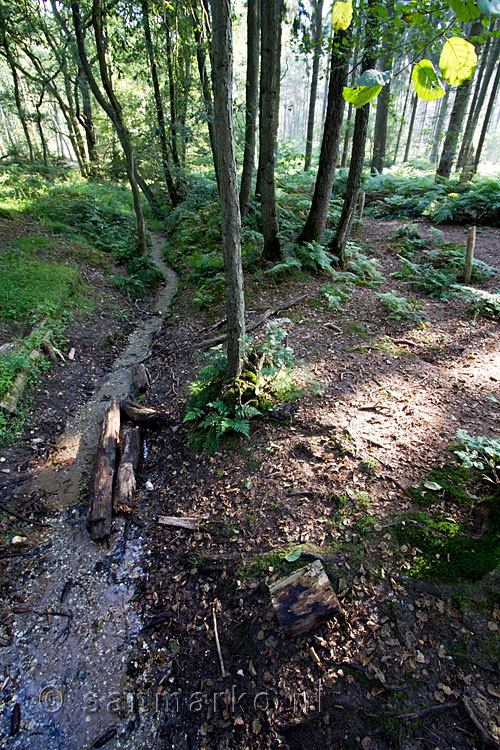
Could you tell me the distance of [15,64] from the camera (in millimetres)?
17750

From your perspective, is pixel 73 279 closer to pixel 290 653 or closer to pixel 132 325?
pixel 132 325

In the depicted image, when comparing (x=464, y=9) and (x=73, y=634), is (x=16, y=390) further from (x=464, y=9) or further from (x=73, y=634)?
(x=464, y=9)

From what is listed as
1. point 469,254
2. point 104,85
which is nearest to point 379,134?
point 469,254

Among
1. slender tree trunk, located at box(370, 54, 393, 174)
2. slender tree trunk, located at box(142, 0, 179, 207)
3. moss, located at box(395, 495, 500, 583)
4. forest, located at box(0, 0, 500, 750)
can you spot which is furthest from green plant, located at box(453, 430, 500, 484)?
slender tree trunk, located at box(370, 54, 393, 174)

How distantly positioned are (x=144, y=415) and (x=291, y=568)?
3.40 meters

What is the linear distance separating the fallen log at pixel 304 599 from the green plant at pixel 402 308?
5.76 m

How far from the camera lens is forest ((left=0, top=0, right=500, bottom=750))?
2.72 metres

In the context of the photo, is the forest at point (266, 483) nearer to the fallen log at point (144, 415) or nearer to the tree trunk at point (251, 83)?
the fallen log at point (144, 415)

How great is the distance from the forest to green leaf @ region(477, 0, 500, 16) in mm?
11

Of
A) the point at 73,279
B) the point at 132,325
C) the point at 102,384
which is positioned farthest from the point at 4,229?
the point at 102,384

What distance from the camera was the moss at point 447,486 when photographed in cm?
363

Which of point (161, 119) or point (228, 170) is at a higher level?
point (161, 119)

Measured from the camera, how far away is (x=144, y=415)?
19.1 ft

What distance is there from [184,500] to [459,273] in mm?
8903
